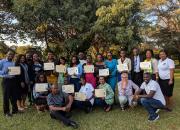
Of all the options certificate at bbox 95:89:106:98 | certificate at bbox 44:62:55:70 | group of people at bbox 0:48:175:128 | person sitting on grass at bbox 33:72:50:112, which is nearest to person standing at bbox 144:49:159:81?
group of people at bbox 0:48:175:128

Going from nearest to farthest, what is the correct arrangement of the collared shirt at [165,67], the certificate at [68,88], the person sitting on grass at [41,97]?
1. the certificate at [68,88]
2. the collared shirt at [165,67]
3. the person sitting on grass at [41,97]

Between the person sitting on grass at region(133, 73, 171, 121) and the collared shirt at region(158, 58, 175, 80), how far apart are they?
2.12 feet

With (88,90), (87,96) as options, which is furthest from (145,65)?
(87,96)

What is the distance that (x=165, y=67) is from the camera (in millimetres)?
11438

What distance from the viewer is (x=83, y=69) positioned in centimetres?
1199

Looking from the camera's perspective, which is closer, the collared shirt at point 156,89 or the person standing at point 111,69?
the collared shirt at point 156,89

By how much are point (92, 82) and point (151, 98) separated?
229 cm

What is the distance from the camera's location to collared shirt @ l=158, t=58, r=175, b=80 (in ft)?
37.4

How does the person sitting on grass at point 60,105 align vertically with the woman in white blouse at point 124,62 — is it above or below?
below

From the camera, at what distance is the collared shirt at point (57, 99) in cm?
1066

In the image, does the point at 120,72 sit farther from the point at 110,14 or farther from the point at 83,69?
the point at 110,14

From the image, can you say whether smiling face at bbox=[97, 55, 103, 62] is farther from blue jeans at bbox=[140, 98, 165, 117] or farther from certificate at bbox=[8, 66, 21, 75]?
certificate at bbox=[8, 66, 21, 75]

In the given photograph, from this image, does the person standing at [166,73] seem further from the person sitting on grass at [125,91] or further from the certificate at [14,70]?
the certificate at [14,70]

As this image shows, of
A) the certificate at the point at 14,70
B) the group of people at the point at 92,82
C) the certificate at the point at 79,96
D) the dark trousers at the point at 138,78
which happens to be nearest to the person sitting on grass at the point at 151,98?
the group of people at the point at 92,82
